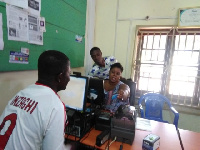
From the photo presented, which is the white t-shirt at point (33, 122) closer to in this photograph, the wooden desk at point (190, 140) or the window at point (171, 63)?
the wooden desk at point (190, 140)

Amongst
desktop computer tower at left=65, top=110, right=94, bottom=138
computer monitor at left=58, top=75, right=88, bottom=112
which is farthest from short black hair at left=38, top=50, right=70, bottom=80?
desktop computer tower at left=65, top=110, right=94, bottom=138

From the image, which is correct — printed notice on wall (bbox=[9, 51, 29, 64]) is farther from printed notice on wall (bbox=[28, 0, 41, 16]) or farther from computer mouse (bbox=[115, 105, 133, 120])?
computer mouse (bbox=[115, 105, 133, 120])

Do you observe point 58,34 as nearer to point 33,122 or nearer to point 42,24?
point 42,24

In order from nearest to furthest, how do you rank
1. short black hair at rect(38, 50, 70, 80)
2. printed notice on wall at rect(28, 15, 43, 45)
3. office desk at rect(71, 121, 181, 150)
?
1. short black hair at rect(38, 50, 70, 80)
2. office desk at rect(71, 121, 181, 150)
3. printed notice on wall at rect(28, 15, 43, 45)

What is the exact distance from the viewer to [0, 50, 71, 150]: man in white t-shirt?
24.7 inches

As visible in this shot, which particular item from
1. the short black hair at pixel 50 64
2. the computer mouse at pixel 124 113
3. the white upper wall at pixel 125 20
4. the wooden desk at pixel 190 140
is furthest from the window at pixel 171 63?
the short black hair at pixel 50 64

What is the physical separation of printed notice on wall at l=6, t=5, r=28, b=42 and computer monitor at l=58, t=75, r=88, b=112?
2.10 feet

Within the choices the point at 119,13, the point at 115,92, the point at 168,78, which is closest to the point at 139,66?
the point at 168,78

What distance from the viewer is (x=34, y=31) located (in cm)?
142

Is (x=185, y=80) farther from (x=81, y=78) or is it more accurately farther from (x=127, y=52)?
(x=81, y=78)

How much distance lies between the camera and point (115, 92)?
158 cm

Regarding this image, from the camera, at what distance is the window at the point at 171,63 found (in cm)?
241

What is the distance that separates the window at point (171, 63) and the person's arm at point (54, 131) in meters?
2.21

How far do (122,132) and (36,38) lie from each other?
1251mm
